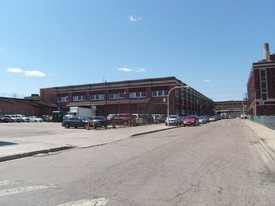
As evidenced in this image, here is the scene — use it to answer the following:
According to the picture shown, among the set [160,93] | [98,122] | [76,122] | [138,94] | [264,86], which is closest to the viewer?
[98,122]

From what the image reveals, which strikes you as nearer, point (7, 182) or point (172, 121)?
point (7, 182)

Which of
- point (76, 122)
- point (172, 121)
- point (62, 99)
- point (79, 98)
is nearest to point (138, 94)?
point (79, 98)

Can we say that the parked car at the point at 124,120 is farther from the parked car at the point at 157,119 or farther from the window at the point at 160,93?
the window at the point at 160,93

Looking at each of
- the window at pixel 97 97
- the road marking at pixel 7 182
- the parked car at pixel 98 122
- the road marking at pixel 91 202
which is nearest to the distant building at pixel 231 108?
Result: the window at pixel 97 97

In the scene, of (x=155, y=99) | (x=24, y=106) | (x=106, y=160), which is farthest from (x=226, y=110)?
(x=106, y=160)

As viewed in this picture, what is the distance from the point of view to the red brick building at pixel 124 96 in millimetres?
60656

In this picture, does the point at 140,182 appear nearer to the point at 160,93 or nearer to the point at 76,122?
the point at 76,122

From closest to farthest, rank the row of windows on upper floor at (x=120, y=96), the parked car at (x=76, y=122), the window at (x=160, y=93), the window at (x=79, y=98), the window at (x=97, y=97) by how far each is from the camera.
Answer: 1. the parked car at (x=76, y=122)
2. the window at (x=160, y=93)
3. the row of windows on upper floor at (x=120, y=96)
4. the window at (x=97, y=97)
5. the window at (x=79, y=98)

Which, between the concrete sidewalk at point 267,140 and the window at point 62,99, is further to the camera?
the window at point 62,99

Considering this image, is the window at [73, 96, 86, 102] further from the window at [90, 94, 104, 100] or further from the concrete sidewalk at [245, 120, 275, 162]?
the concrete sidewalk at [245, 120, 275, 162]

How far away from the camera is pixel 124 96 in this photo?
217ft

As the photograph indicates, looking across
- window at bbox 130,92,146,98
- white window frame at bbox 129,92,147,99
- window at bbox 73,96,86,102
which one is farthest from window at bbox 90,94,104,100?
window at bbox 130,92,146,98

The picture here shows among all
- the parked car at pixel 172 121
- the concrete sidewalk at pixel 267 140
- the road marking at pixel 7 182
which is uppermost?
the parked car at pixel 172 121

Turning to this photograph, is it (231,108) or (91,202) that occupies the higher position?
(231,108)
